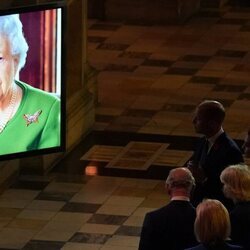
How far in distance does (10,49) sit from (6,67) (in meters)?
0.13

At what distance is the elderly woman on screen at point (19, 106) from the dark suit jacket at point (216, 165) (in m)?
1.42

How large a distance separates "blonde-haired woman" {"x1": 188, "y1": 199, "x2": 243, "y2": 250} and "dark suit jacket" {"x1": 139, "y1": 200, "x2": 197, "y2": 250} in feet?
2.06

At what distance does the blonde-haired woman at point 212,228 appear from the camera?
6152 millimetres

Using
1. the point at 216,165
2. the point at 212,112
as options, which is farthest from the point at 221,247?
the point at 212,112

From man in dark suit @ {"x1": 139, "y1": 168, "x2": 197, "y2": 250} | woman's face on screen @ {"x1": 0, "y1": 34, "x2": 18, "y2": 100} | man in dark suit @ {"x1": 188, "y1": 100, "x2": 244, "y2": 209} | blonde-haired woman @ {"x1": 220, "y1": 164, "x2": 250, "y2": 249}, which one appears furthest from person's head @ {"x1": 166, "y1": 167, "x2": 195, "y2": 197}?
woman's face on screen @ {"x1": 0, "y1": 34, "x2": 18, "y2": 100}

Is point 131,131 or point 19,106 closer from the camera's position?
point 19,106

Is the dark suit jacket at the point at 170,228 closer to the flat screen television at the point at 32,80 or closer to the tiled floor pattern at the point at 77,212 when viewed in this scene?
the flat screen television at the point at 32,80

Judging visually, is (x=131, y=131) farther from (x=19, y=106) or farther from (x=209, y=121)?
(x=209, y=121)

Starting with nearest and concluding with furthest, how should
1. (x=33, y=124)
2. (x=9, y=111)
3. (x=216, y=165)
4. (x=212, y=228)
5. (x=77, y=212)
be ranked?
(x=212, y=228), (x=216, y=165), (x=9, y=111), (x=33, y=124), (x=77, y=212)

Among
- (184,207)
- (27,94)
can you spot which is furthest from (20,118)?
(184,207)

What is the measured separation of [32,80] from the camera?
8.91 m

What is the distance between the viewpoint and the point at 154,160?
11.2 m

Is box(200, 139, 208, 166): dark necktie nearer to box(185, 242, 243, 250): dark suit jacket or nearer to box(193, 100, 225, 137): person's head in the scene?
box(193, 100, 225, 137): person's head

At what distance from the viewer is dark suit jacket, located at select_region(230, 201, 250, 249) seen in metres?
6.93
